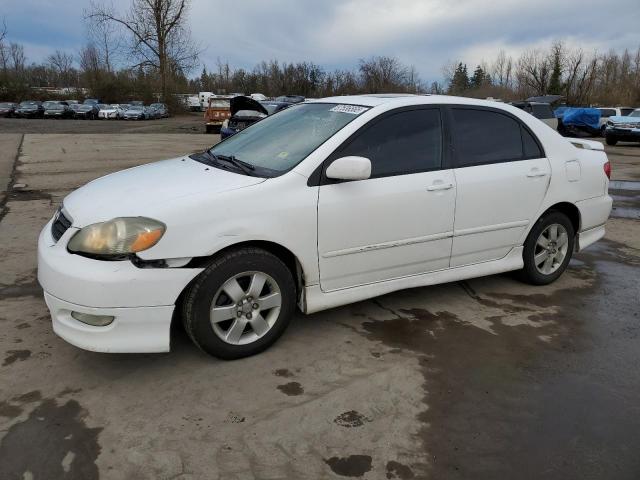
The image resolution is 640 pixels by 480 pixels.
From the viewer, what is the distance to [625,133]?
67.1ft

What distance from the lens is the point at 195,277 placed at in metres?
2.95

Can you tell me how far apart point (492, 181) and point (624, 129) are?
65.3ft

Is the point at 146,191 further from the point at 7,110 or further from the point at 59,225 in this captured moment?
the point at 7,110

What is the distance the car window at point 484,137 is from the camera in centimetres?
394

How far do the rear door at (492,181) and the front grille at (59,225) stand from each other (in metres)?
2.60

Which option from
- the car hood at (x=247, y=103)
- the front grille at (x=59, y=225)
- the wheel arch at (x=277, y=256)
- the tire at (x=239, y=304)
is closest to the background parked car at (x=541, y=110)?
the car hood at (x=247, y=103)

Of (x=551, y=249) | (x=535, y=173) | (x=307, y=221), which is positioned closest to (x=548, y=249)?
(x=551, y=249)

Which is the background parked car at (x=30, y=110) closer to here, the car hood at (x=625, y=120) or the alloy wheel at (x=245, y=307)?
the car hood at (x=625, y=120)

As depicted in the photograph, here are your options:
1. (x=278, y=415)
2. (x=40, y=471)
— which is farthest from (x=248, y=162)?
(x=40, y=471)

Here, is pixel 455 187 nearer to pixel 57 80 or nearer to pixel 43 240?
pixel 43 240

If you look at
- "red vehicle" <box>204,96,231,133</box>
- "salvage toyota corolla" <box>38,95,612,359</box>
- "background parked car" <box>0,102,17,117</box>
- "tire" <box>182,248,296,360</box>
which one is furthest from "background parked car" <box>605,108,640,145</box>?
"background parked car" <box>0,102,17,117</box>

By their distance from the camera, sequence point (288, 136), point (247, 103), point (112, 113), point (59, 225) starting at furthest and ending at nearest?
point (112, 113)
point (247, 103)
point (288, 136)
point (59, 225)

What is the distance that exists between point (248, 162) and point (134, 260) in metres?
1.14

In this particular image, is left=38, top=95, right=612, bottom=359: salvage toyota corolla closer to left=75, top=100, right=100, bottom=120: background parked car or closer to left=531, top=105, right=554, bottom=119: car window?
left=531, top=105, right=554, bottom=119: car window
